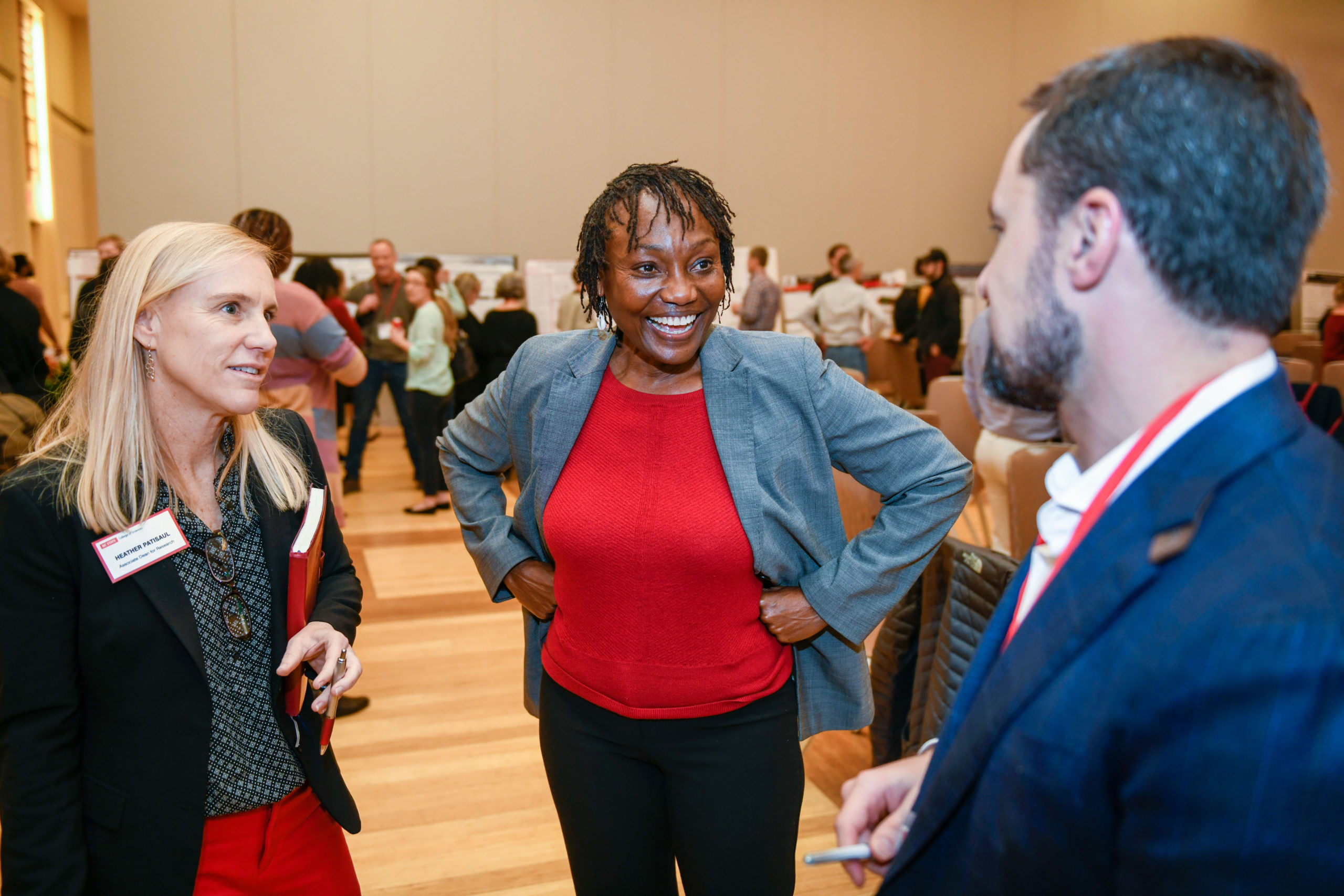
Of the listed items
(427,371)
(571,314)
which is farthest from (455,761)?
(571,314)

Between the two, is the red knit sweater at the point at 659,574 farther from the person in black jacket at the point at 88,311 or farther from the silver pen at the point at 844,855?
the person in black jacket at the point at 88,311

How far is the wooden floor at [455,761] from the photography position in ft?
8.46

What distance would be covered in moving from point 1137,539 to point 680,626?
2.96 ft

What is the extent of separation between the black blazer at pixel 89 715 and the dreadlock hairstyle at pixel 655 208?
0.84 metres

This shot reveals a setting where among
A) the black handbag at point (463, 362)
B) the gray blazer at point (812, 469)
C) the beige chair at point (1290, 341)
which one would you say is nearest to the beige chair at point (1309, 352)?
the beige chair at point (1290, 341)

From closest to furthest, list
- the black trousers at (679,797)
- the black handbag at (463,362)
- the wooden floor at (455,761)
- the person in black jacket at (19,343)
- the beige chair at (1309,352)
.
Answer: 1. the black trousers at (679,797)
2. the wooden floor at (455,761)
3. the person in black jacket at (19,343)
4. the black handbag at (463,362)
5. the beige chair at (1309,352)

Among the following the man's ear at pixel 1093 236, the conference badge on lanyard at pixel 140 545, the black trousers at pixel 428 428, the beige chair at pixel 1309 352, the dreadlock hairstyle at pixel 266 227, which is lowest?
the black trousers at pixel 428 428

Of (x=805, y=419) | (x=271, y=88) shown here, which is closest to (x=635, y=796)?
(x=805, y=419)

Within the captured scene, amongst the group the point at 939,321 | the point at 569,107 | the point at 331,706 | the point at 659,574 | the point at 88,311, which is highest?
the point at 569,107

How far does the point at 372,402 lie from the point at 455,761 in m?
4.36

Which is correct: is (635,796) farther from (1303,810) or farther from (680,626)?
(1303,810)

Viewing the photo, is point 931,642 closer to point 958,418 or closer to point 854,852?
point 854,852

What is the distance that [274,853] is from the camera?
143cm

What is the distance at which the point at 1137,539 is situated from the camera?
0.70 m
